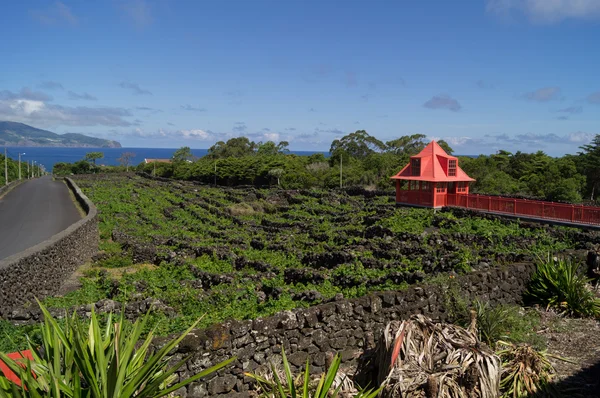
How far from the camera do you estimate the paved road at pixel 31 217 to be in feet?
64.4

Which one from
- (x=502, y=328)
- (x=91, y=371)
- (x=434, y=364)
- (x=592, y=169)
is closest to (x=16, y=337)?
(x=91, y=371)

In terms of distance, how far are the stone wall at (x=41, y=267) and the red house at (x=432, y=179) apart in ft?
61.3

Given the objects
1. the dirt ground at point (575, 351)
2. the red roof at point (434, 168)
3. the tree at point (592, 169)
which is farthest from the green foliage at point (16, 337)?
the tree at point (592, 169)

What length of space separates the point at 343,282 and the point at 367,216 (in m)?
13.0

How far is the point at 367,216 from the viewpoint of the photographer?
26.3 meters

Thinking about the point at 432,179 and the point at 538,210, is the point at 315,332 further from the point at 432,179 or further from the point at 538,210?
the point at 432,179

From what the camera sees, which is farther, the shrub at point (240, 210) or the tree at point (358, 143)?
the tree at point (358, 143)

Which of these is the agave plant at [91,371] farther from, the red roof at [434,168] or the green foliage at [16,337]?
the red roof at [434,168]

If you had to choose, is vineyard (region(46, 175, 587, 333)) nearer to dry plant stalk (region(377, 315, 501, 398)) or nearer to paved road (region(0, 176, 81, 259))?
paved road (region(0, 176, 81, 259))

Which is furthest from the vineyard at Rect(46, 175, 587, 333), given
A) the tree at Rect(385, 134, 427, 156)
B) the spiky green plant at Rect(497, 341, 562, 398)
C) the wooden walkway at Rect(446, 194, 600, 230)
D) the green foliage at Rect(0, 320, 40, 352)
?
the tree at Rect(385, 134, 427, 156)

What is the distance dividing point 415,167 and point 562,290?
19292 mm

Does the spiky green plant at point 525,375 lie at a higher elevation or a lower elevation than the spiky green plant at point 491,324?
lower

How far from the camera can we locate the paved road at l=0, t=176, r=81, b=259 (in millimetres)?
19641

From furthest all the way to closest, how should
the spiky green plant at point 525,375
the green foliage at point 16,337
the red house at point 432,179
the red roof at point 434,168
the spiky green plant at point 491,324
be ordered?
the red roof at point 434,168
the red house at point 432,179
the spiky green plant at point 491,324
the spiky green plant at point 525,375
the green foliage at point 16,337
